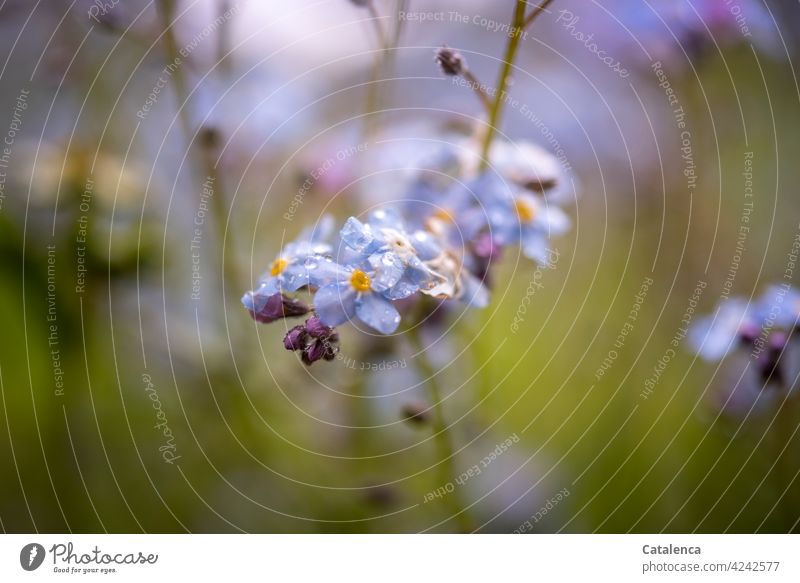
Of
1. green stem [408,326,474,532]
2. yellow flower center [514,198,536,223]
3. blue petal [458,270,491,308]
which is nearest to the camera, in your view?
blue petal [458,270,491,308]

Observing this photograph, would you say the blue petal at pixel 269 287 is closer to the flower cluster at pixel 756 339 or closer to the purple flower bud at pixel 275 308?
the purple flower bud at pixel 275 308

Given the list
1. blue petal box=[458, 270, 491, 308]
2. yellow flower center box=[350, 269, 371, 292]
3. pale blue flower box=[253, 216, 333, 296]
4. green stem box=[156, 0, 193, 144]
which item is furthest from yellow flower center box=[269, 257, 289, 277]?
green stem box=[156, 0, 193, 144]

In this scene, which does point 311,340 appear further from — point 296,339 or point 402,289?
point 402,289

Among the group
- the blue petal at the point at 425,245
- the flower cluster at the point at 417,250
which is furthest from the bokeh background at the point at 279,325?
the blue petal at the point at 425,245

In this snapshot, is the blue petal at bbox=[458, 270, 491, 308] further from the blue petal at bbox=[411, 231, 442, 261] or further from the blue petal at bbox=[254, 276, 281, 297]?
the blue petal at bbox=[254, 276, 281, 297]

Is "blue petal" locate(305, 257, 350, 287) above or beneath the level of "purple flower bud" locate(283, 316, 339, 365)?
above

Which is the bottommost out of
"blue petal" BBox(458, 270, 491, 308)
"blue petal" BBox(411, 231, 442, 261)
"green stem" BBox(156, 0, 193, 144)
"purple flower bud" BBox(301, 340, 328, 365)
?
"purple flower bud" BBox(301, 340, 328, 365)

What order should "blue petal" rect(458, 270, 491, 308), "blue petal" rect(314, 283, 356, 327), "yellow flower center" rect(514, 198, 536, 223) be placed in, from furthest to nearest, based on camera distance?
"yellow flower center" rect(514, 198, 536, 223) < "blue petal" rect(458, 270, 491, 308) < "blue petal" rect(314, 283, 356, 327)

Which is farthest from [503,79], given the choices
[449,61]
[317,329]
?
[317,329]
